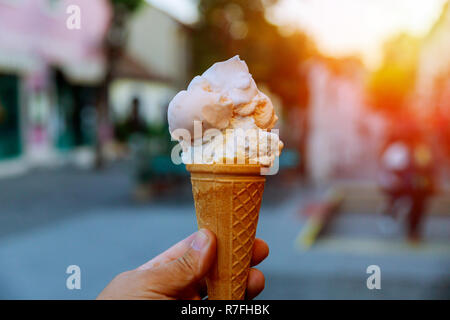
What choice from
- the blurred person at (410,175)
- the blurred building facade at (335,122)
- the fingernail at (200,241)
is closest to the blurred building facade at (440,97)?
the blurred building facade at (335,122)

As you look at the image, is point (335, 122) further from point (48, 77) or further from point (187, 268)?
point (187, 268)

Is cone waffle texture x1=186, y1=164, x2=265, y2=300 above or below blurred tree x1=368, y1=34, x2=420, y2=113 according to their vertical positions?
below

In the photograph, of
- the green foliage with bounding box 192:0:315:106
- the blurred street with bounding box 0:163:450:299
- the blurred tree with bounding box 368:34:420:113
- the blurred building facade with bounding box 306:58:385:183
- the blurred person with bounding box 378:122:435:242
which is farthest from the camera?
the blurred tree with bounding box 368:34:420:113

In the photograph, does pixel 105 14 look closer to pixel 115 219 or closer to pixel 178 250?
pixel 115 219

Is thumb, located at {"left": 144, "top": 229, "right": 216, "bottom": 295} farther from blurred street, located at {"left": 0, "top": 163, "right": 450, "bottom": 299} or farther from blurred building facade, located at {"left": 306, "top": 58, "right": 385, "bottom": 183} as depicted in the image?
blurred building facade, located at {"left": 306, "top": 58, "right": 385, "bottom": 183}

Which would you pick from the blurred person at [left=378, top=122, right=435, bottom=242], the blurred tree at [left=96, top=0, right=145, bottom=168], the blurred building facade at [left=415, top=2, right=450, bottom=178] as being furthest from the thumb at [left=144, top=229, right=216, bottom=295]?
the blurred tree at [left=96, top=0, right=145, bottom=168]
